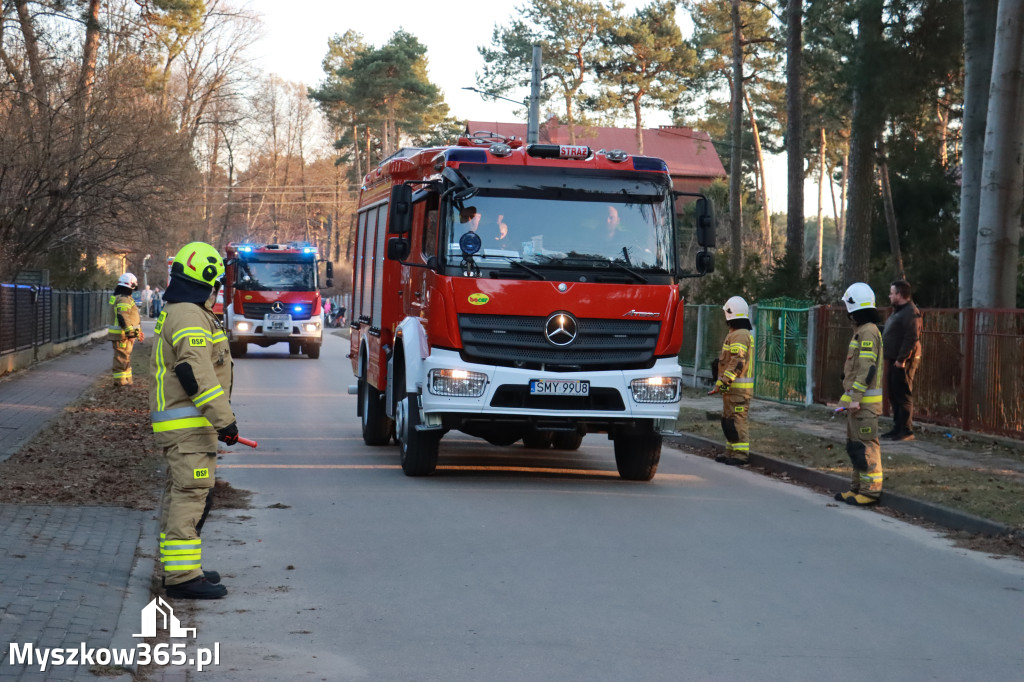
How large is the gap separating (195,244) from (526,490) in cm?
524

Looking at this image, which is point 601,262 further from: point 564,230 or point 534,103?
point 534,103

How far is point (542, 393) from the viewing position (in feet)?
36.8

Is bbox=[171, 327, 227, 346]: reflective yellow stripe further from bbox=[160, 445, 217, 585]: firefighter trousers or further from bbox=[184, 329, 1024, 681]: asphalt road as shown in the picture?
bbox=[184, 329, 1024, 681]: asphalt road

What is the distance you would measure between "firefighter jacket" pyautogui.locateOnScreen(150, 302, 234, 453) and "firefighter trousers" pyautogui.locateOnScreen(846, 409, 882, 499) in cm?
614

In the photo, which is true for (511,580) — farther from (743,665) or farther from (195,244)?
(195,244)

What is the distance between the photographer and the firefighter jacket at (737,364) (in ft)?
45.2

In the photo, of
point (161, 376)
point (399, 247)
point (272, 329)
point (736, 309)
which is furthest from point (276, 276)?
point (161, 376)

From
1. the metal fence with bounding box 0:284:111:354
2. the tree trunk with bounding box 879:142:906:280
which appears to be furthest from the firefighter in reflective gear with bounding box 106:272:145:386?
the tree trunk with bounding box 879:142:906:280

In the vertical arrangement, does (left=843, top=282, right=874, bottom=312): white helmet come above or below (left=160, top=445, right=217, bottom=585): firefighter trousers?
above

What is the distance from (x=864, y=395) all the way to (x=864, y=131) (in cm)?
1629

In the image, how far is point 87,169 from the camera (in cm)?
2764

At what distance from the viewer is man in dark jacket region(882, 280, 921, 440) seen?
52.5ft

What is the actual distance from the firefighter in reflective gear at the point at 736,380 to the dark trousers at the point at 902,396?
2.93m

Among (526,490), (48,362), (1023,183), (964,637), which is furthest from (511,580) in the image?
(48,362)
